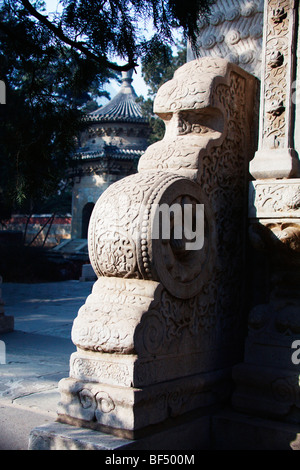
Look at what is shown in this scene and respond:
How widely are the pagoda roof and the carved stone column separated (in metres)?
20.4

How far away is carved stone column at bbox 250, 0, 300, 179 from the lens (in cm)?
231

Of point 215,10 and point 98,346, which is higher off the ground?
point 215,10

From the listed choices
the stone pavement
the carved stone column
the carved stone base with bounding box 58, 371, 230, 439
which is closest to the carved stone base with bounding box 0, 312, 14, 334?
the stone pavement

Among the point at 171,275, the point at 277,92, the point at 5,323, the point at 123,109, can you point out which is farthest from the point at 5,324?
the point at 123,109

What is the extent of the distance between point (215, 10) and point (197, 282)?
1600 millimetres

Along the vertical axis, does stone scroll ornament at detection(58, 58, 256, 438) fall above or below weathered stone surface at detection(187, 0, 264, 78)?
below

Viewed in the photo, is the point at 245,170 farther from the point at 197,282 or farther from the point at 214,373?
the point at 214,373

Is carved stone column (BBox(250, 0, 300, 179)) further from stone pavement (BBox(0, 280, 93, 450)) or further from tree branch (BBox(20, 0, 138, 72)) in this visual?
tree branch (BBox(20, 0, 138, 72))

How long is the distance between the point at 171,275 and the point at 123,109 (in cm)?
2253

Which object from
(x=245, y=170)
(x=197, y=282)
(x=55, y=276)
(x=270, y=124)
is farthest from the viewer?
(x=55, y=276)

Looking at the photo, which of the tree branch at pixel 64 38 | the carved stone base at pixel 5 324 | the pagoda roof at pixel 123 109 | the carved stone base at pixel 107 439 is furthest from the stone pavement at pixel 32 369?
the pagoda roof at pixel 123 109

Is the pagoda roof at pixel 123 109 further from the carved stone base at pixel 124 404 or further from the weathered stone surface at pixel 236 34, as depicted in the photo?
→ the carved stone base at pixel 124 404
